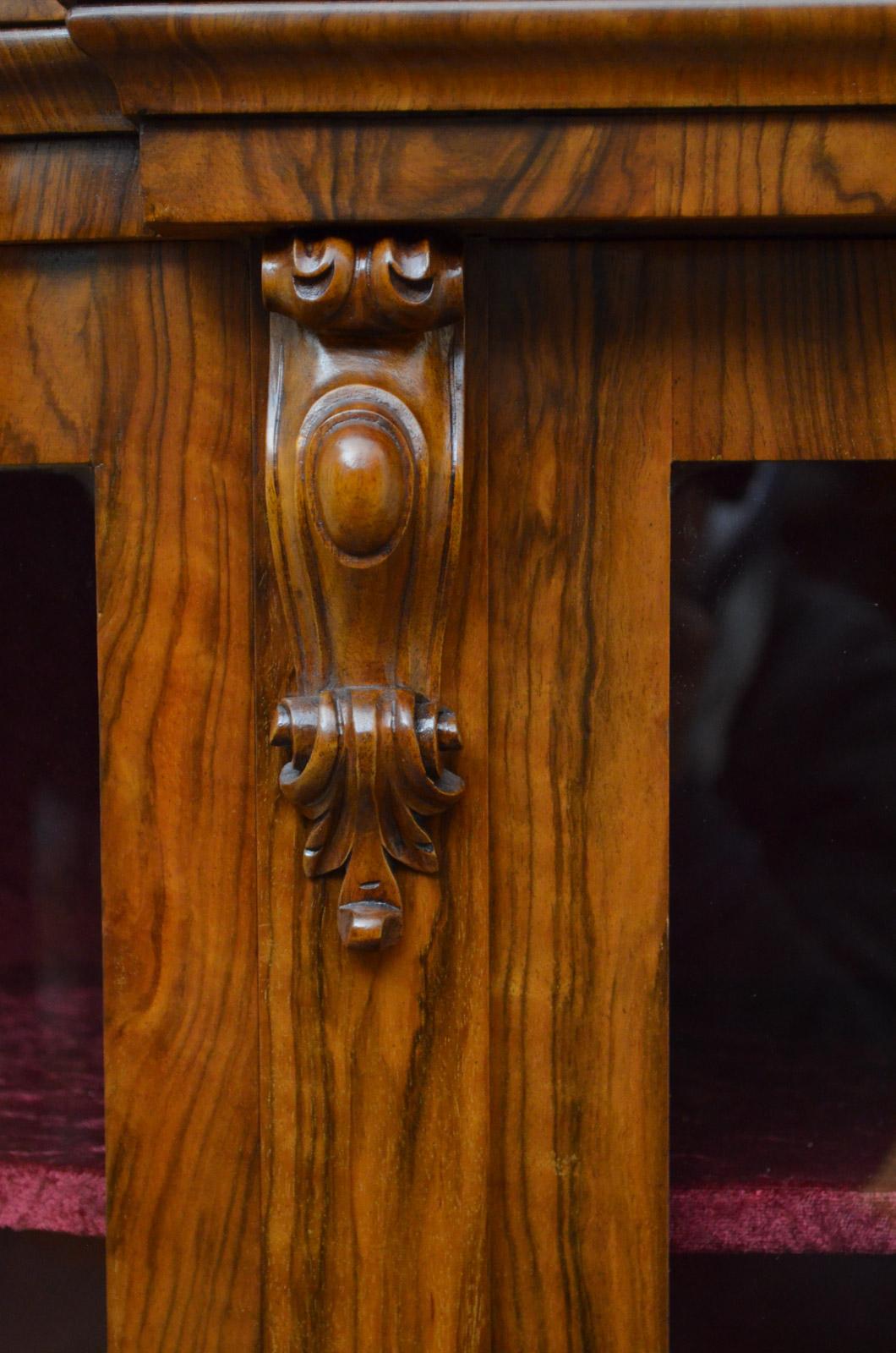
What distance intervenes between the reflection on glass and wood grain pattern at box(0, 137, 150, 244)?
303 mm

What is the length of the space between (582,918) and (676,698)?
0.41 feet

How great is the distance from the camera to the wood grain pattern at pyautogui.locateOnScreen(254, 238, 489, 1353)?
1.75 ft

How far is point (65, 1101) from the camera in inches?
24.4

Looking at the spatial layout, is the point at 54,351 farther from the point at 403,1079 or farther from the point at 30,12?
the point at 403,1079

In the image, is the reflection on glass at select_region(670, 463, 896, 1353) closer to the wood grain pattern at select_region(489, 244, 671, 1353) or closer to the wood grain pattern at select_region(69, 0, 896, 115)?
the wood grain pattern at select_region(489, 244, 671, 1353)

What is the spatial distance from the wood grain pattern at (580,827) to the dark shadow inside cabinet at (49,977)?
23 centimetres

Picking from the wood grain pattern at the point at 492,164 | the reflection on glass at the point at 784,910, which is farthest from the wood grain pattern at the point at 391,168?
the reflection on glass at the point at 784,910

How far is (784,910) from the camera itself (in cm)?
59

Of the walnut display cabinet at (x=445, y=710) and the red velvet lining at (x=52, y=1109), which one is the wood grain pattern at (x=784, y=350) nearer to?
the walnut display cabinet at (x=445, y=710)

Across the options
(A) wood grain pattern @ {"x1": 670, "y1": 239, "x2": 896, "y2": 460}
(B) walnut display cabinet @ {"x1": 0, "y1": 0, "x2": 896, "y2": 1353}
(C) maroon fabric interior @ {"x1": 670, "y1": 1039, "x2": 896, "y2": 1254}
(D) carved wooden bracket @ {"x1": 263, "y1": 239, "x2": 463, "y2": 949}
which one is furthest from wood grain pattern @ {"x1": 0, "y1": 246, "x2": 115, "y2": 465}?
(C) maroon fabric interior @ {"x1": 670, "y1": 1039, "x2": 896, "y2": 1254}

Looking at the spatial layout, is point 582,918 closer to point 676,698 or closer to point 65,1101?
point 676,698

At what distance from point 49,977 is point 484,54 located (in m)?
0.51

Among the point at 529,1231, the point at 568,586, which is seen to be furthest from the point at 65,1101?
the point at 568,586

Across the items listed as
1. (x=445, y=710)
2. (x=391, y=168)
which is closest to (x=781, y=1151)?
(x=445, y=710)
